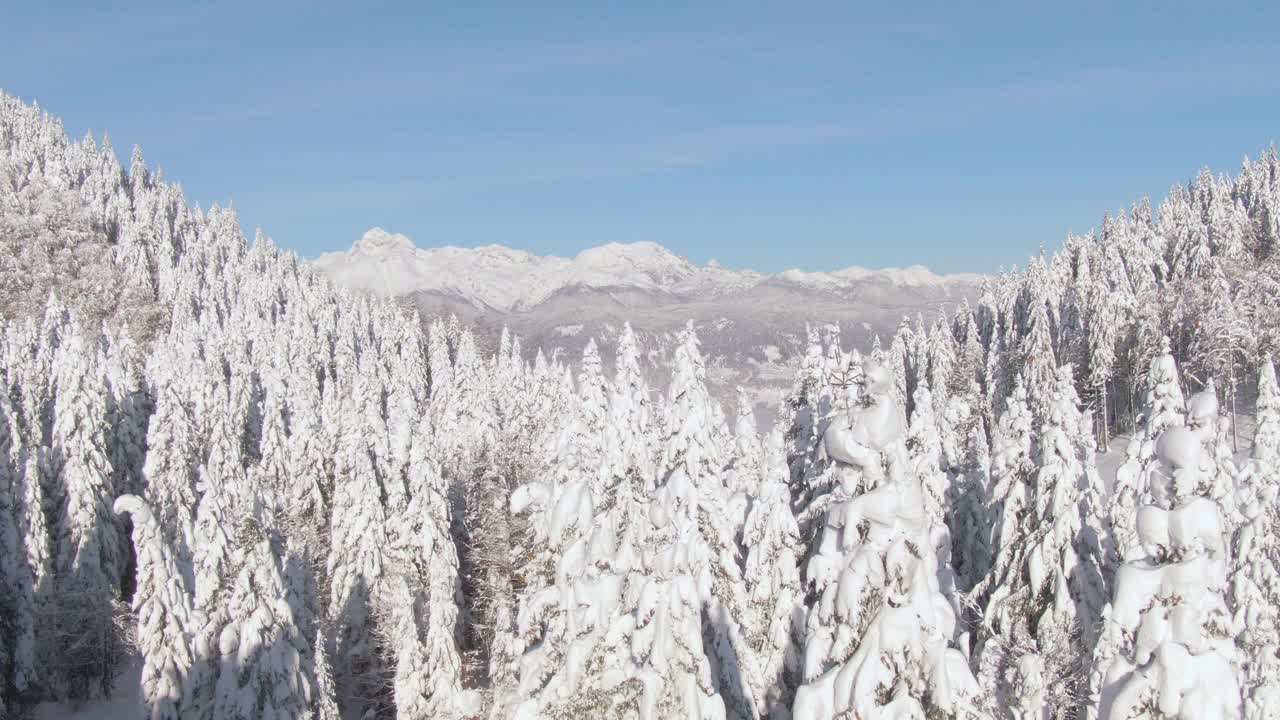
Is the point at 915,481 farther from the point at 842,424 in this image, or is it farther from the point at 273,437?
the point at 273,437

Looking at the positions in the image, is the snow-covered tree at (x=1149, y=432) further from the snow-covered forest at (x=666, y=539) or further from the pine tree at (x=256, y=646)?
the pine tree at (x=256, y=646)

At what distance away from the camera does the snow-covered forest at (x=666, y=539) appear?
936 cm

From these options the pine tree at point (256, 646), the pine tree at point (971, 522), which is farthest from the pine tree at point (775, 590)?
the pine tree at point (256, 646)

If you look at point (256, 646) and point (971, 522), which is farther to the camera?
point (971, 522)

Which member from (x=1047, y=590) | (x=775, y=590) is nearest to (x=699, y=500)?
(x=775, y=590)

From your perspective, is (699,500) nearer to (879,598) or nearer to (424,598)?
(879,598)

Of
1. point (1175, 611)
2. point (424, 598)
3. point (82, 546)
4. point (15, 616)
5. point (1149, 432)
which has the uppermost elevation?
point (1149, 432)

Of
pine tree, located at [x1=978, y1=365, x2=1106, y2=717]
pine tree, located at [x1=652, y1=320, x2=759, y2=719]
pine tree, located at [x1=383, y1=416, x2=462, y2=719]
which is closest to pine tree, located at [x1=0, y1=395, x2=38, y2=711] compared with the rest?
pine tree, located at [x1=383, y1=416, x2=462, y2=719]

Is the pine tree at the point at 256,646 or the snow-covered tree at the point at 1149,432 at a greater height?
the snow-covered tree at the point at 1149,432

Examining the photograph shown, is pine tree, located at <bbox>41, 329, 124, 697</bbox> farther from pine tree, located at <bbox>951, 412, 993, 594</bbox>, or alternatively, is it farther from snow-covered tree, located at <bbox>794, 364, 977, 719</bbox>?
snow-covered tree, located at <bbox>794, 364, 977, 719</bbox>

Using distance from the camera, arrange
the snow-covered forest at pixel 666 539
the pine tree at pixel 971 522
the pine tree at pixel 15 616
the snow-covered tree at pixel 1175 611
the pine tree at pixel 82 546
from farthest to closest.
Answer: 1. the pine tree at pixel 82 546
2. the pine tree at pixel 15 616
3. the pine tree at pixel 971 522
4. the snow-covered forest at pixel 666 539
5. the snow-covered tree at pixel 1175 611

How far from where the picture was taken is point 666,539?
1320 centimetres

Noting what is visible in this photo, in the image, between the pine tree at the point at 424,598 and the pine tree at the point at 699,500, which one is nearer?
the pine tree at the point at 699,500

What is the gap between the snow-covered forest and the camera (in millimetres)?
9359
